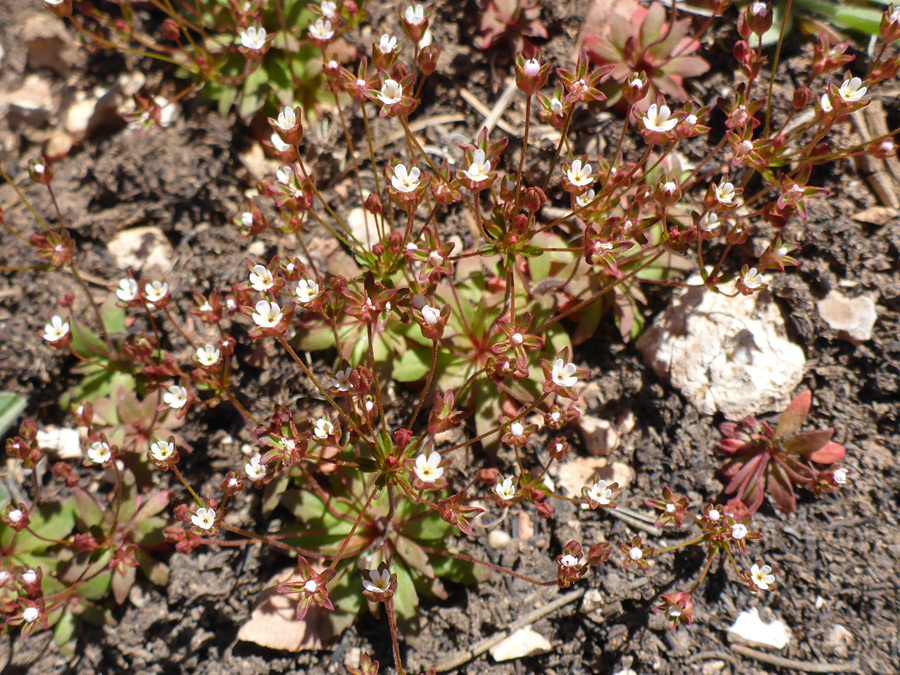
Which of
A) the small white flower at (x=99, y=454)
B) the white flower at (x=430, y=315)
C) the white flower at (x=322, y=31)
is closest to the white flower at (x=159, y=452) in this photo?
the small white flower at (x=99, y=454)

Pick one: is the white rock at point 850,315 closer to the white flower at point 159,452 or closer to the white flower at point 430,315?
the white flower at point 430,315

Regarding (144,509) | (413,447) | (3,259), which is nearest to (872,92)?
(413,447)

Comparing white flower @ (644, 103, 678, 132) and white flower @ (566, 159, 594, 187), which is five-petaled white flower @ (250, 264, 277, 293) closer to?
white flower @ (566, 159, 594, 187)

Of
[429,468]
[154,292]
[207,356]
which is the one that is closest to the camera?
[429,468]

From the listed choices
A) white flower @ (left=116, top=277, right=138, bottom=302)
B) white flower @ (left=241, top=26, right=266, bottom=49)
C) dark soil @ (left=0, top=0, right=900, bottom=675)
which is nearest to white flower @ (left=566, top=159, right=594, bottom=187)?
dark soil @ (left=0, top=0, right=900, bottom=675)

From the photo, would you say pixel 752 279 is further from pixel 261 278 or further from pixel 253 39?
pixel 253 39

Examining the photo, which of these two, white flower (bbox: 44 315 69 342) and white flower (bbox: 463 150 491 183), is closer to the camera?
white flower (bbox: 463 150 491 183)

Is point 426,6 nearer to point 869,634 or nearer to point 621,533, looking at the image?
point 621,533

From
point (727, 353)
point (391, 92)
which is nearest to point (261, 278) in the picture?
point (391, 92)
